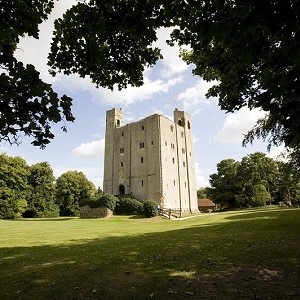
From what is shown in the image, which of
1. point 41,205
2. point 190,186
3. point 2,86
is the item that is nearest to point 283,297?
point 2,86

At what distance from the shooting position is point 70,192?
207 feet

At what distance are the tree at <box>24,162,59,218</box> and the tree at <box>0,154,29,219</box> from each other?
2.28 metres

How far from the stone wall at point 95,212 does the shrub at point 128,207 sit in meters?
1.66

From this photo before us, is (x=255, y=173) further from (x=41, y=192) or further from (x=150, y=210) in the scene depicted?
(x=41, y=192)

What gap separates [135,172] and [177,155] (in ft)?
29.8

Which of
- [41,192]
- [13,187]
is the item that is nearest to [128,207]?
[41,192]

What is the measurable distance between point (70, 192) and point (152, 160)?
87.3 ft

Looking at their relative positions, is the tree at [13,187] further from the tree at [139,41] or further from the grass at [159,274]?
the tree at [139,41]

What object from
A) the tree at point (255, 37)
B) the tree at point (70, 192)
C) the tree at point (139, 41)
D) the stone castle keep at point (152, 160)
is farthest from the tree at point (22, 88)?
the tree at point (70, 192)

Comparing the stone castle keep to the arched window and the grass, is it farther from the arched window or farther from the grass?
the grass

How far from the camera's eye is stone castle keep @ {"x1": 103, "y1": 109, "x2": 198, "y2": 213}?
153ft

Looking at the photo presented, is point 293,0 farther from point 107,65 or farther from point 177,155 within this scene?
point 177,155

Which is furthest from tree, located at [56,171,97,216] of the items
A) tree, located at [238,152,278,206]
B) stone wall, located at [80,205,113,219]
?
tree, located at [238,152,278,206]

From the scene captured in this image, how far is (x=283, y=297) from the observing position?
5234mm
